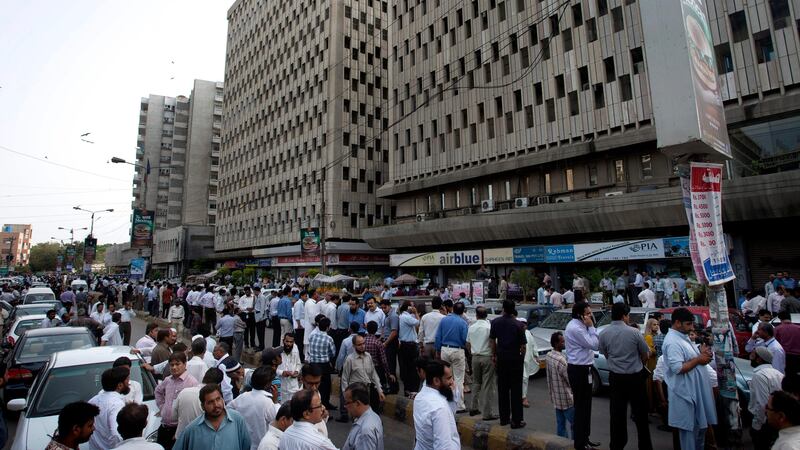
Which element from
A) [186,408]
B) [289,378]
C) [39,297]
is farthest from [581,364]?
[39,297]

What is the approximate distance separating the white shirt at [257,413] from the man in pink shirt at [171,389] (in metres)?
1.02

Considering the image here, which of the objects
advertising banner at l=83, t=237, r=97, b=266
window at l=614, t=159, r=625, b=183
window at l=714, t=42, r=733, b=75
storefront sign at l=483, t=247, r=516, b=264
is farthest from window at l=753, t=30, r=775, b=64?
advertising banner at l=83, t=237, r=97, b=266

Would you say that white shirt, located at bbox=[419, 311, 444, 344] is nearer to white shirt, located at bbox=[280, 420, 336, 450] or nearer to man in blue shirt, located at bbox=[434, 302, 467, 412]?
man in blue shirt, located at bbox=[434, 302, 467, 412]

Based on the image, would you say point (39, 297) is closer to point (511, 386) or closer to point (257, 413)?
point (257, 413)

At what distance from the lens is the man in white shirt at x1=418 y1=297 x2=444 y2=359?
849 centimetres

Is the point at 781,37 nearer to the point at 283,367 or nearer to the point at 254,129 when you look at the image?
the point at 283,367

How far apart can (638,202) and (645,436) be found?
73.0ft

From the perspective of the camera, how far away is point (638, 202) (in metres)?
24.5

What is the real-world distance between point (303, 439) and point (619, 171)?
92.1 ft

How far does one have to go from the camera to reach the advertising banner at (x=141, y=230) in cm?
2625

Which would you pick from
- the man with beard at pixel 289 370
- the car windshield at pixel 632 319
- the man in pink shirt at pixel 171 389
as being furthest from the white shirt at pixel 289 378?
the car windshield at pixel 632 319

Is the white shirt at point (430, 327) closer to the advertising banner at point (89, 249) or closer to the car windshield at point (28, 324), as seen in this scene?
the car windshield at point (28, 324)

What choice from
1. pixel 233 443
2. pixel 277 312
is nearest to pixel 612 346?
pixel 233 443

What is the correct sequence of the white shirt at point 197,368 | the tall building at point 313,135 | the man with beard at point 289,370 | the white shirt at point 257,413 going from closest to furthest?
the white shirt at point 257,413 → the white shirt at point 197,368 → the man with beard at point 289,370 → the tall building at point 313,135
